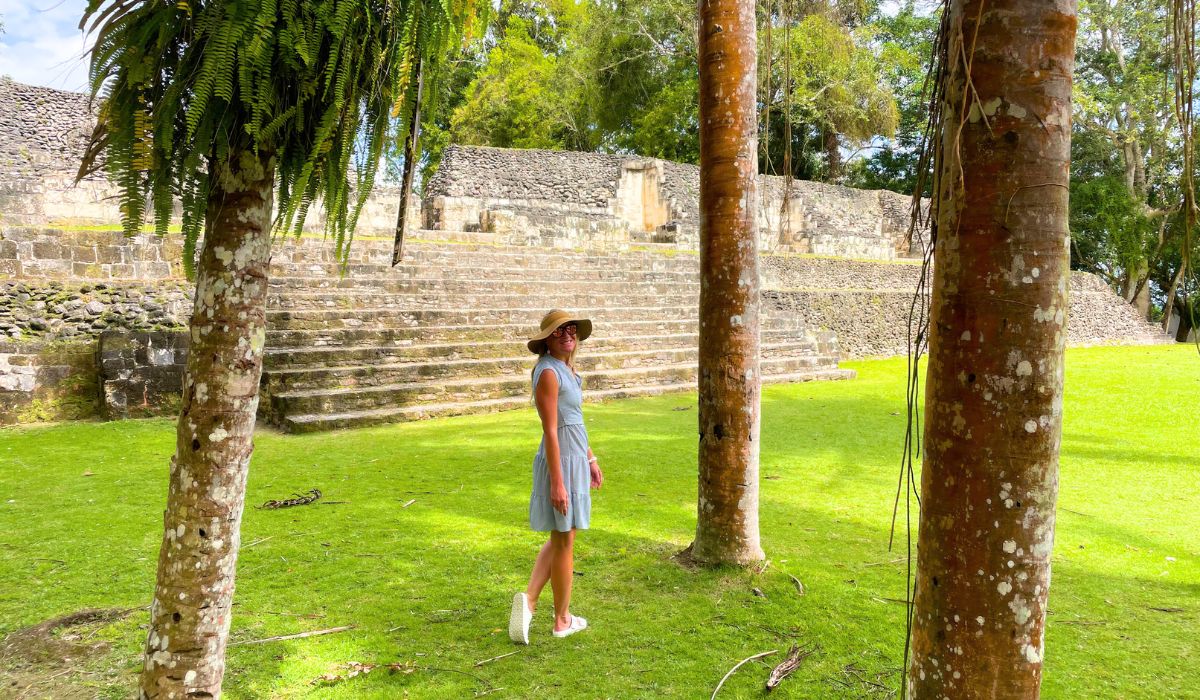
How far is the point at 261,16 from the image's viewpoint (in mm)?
1603

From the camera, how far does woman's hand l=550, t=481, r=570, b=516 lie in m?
2.66

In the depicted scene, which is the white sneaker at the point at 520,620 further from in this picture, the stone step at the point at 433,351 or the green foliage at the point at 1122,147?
the green foliage at the point at 1122,147

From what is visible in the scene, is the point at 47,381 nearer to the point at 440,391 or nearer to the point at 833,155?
the point at 440,391

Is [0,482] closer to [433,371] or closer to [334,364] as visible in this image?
[334,364]

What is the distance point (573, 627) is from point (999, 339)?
2020 mm

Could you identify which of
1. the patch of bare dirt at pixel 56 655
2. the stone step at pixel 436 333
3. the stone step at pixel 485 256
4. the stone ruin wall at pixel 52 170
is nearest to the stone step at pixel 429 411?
the stone step at pixel 436 333

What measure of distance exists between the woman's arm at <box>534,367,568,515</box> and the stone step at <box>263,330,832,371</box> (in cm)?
530

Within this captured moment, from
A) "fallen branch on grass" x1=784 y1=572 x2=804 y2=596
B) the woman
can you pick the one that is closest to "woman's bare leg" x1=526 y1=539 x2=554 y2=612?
the woman

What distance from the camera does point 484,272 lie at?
10641 mm

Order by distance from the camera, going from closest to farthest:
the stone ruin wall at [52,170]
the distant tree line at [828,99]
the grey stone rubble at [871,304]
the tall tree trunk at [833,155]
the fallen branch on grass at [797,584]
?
the fallen branch on grass at [797,584] < the stone ruin wall at [52,170] < the grey stone rubble at [871,304] < the distant tree line at [828,99] < the tall tree trunk at [833,155]

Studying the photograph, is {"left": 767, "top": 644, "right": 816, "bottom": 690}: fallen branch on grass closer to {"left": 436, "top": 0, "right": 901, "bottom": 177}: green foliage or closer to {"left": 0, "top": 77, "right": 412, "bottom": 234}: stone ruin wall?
{"left": 0, "top": 77, "right": 412, "bottom": 234}: stone ruin wall

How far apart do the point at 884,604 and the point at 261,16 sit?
296 cm

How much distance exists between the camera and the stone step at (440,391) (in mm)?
6926

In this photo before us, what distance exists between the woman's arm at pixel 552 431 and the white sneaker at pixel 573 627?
47 cm
